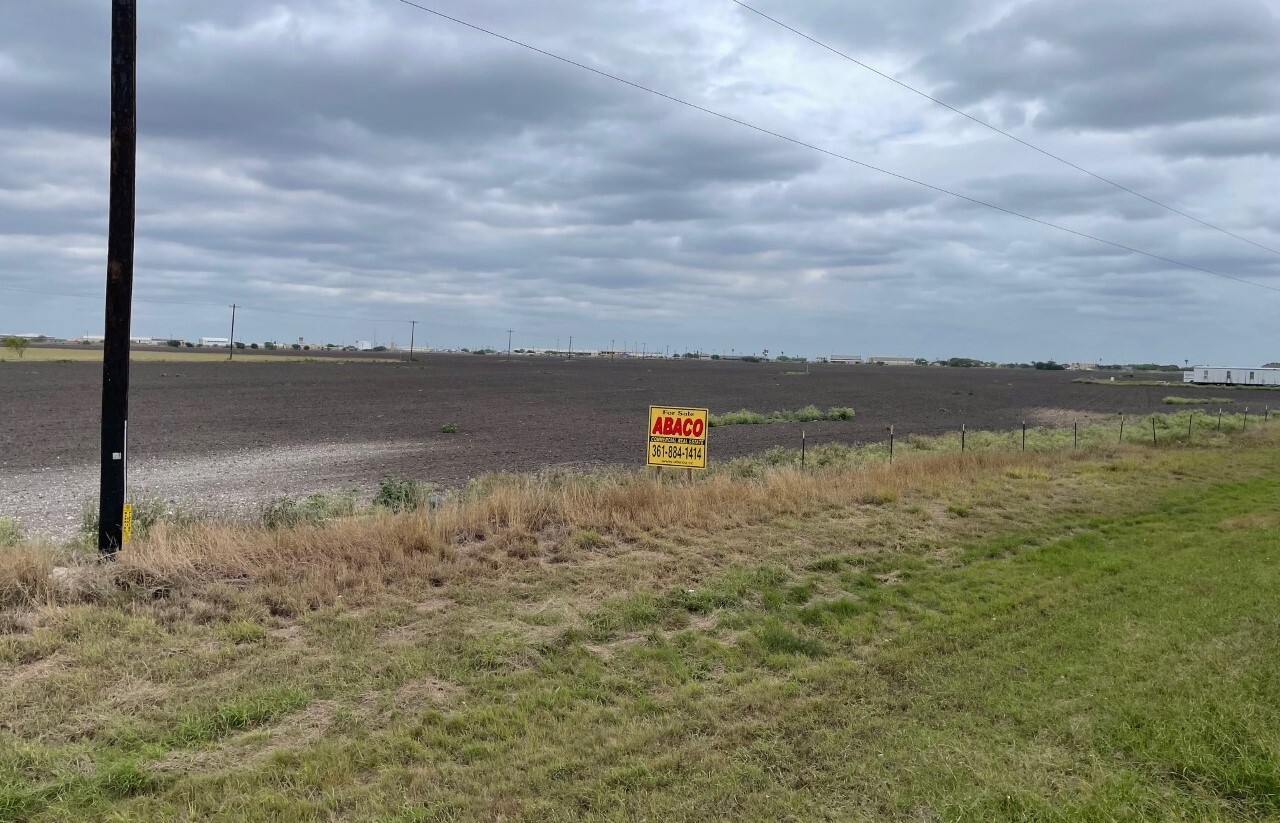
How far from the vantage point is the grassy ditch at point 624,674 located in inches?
161

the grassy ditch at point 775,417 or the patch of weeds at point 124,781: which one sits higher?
the grassy ditch at point 775,417

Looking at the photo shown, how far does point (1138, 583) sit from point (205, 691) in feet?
29.3

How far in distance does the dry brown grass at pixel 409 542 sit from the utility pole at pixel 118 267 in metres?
0.60

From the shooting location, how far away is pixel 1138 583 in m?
8.38

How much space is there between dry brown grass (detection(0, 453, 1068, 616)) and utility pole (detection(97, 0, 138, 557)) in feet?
1.96

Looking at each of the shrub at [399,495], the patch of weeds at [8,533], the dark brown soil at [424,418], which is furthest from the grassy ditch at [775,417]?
the patch of weeds at [8,533]

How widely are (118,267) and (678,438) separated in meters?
8.10

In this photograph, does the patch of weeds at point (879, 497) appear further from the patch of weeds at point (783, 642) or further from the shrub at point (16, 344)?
the shrub at point (16, 344)

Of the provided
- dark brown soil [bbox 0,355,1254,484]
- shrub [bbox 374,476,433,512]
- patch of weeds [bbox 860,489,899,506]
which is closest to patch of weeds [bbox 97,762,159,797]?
shrub [bbox 374,476,433,512]

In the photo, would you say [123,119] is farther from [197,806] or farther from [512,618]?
[197,806]

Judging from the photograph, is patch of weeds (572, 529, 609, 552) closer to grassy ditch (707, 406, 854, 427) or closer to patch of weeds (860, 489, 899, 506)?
patch of weeds (860, 489, 899, 506)

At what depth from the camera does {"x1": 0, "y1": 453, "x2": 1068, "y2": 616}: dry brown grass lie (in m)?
6.96

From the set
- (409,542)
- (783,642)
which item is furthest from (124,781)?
(783,642)

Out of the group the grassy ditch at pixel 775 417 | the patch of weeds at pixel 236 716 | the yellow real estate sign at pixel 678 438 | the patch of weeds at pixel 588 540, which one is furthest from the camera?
the grassy ditch at pixel 775 417
